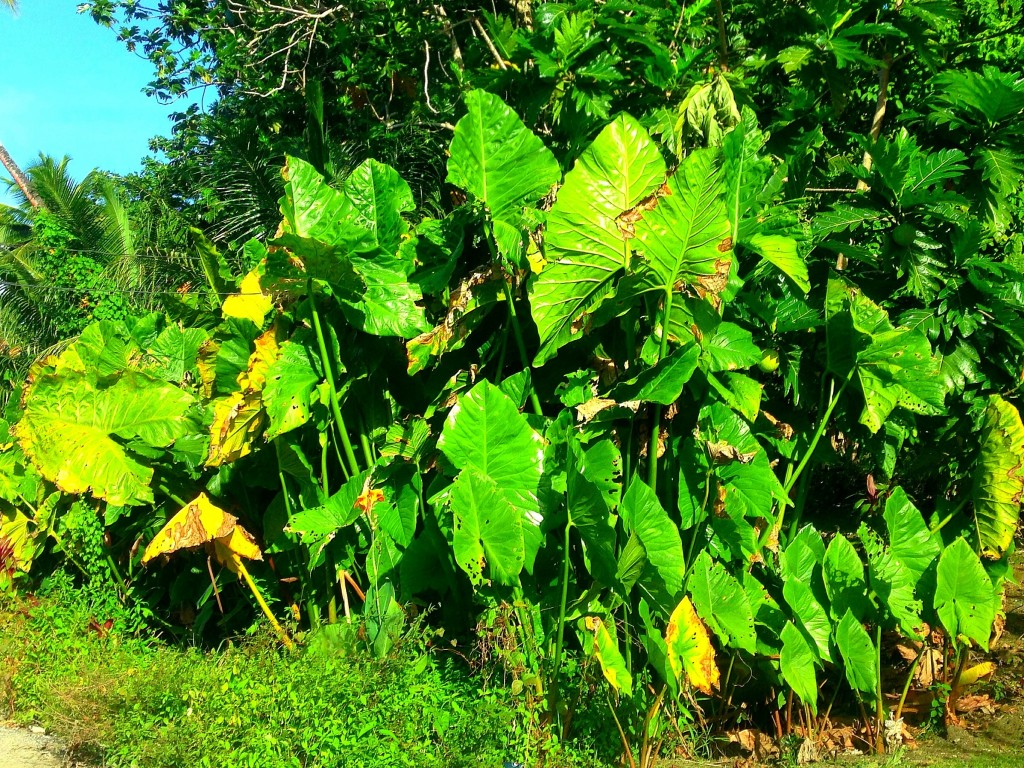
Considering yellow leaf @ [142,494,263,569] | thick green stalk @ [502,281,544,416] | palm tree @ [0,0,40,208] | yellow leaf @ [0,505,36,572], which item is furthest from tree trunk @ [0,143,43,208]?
thick green stalk @ [502,281,544,416]

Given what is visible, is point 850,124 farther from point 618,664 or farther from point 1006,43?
point 618,664

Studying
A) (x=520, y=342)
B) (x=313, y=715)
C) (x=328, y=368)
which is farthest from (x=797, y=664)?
(x=328, y=368)

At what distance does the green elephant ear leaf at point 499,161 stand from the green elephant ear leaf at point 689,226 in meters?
0.74

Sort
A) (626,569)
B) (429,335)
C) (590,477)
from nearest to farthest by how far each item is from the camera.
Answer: (626,569), (590,477), (429,335)

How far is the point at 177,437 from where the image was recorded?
4.95 meters

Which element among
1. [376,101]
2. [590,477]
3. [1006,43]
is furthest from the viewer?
[376,101]

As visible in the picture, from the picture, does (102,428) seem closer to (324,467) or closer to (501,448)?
(324,467)

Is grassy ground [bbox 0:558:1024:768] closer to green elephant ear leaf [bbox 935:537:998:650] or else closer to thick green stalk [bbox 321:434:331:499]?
green elephant ear leaf [bbox 935:537:998:650]

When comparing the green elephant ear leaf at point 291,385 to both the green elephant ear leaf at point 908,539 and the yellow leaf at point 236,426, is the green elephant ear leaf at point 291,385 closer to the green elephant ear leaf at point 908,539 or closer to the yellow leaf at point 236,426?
the yellow leaf at point 236,426

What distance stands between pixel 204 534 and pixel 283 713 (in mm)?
1104

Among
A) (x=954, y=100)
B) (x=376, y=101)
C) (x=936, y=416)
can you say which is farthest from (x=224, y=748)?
(x=376, y=101)

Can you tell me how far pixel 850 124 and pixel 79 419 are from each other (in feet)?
16.2

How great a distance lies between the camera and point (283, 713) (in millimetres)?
3805

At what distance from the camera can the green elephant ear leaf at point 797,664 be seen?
404 cm
